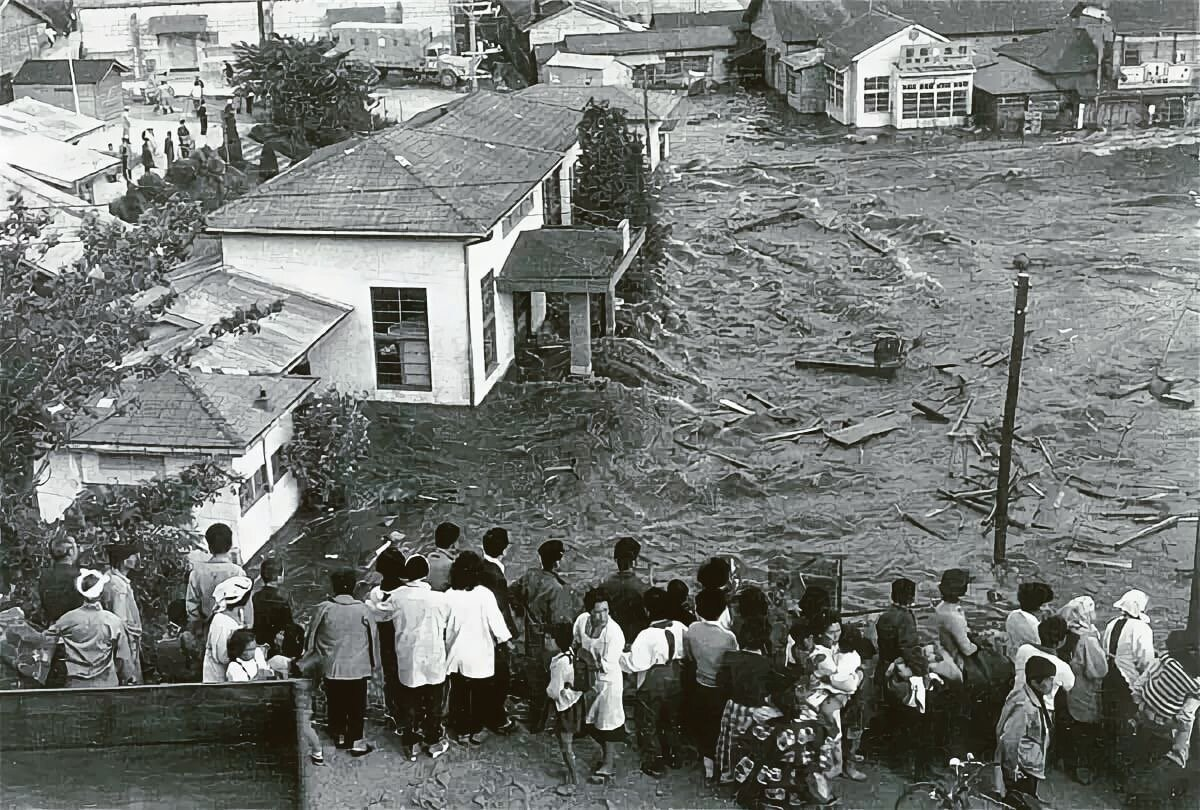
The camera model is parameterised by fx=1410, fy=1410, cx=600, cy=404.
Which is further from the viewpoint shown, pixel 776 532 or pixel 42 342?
pixel 776 532

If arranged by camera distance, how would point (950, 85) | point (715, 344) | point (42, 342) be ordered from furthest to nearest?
point (950, 85), point (715, 344), point (42, 342)

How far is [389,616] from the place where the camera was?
763 cm

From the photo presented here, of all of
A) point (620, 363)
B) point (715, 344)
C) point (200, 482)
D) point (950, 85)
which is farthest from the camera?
point (950, 85)

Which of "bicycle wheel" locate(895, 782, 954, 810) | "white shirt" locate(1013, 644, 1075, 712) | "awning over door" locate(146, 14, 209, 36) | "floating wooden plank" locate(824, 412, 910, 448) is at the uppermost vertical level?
"awning over door" locate(146, 14, 209, 36)

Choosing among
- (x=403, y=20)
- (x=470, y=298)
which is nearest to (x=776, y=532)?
(x=470, y=298)

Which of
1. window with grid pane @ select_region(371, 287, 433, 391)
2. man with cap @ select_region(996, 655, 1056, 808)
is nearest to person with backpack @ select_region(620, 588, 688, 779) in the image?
man with cap @ select_region(996, 655, 1056, 808)

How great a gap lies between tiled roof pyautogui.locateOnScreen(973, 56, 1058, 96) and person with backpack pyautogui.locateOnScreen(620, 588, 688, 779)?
2028 cm

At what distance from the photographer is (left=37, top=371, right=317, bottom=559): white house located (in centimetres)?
1202

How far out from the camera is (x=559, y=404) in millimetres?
16562

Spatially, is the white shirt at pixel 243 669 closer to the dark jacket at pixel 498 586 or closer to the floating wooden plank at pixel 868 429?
the dark jacket at pixel 498 586

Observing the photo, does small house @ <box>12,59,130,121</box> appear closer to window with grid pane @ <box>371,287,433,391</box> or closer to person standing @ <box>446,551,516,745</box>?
window with grid pane @ <box>371,287,433,391</box>

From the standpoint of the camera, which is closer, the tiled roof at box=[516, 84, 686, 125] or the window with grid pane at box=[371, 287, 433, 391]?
the window with grid pane at box=[371, 287, 433, 391]

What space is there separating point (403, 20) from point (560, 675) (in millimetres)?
13322

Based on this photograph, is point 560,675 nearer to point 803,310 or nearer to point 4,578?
point 4,578
